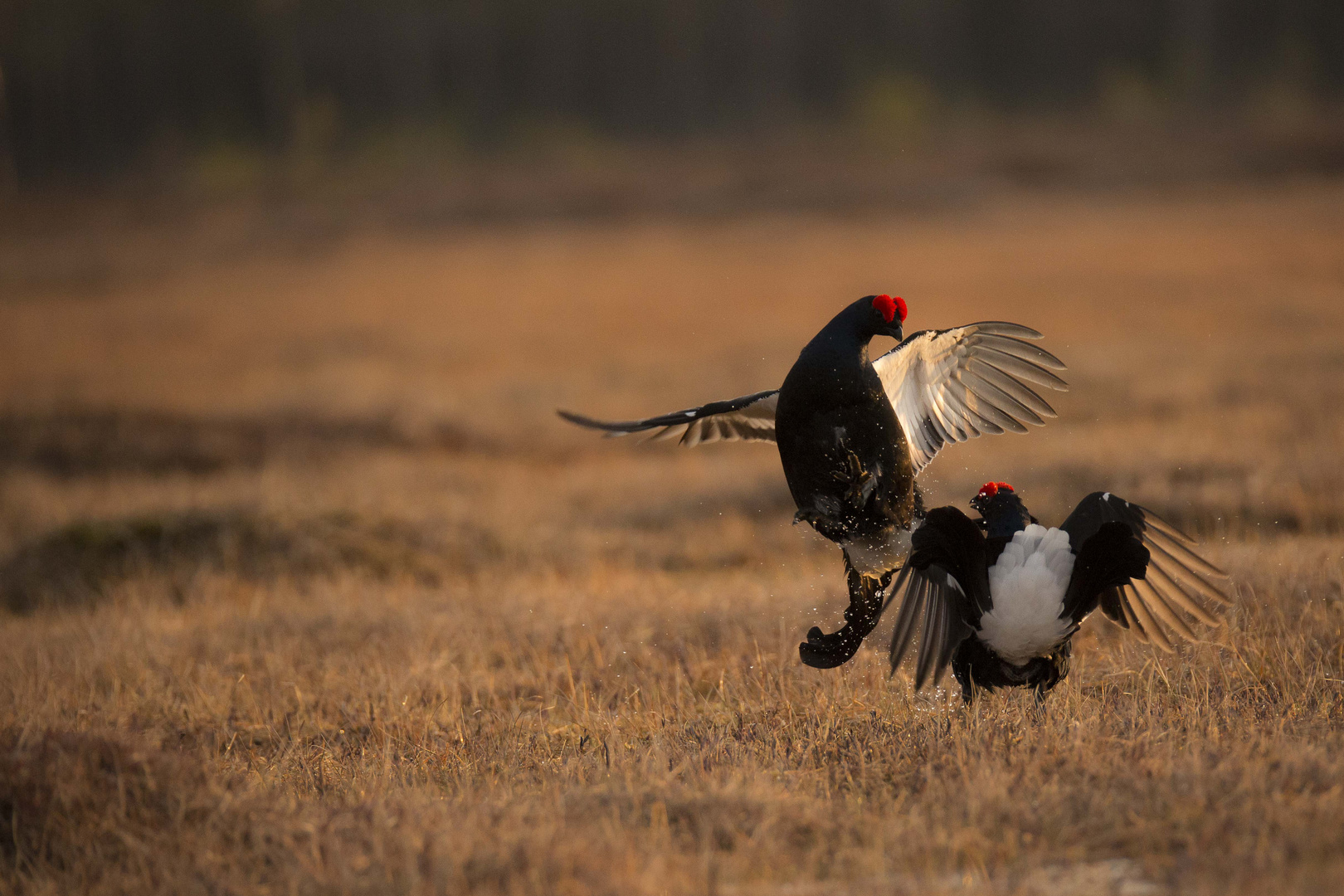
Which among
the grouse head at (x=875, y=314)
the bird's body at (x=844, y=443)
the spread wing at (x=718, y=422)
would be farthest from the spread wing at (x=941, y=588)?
the spread wing at (x=718, y=422)

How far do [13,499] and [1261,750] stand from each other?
1086 centimetres

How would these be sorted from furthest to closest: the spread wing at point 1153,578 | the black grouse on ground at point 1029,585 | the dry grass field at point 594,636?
the spread wing at point 1153,578 → the black grouse on ground at point 1029,585 → the dry grass field at point 594,636

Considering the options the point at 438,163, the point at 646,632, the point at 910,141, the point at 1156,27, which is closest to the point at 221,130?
the point at 438,163

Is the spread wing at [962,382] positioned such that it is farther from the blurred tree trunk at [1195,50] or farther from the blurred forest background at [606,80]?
the blurred tree trunk at [1195,50]

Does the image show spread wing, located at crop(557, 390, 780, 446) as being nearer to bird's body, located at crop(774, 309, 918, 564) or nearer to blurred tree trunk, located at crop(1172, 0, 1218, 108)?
bird's body, located at crop(774, 309, 918, 564)

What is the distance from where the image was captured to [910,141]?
47469mm

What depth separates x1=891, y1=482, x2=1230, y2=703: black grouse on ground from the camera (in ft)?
12.8

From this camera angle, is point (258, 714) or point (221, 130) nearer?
point (258, 714)

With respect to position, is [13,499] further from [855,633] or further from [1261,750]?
[1261,750]

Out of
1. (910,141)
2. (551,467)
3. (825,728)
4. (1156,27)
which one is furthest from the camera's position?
(1156,27)

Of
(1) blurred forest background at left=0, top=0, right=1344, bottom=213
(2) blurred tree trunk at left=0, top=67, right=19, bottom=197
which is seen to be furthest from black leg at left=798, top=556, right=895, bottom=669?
(2) blurred tree trunk at left=0, top=67, right=19, bottom=197

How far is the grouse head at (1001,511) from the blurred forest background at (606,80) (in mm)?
37757

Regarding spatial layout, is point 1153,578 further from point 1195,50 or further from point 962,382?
point 1195,50

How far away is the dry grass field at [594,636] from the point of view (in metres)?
3.05
